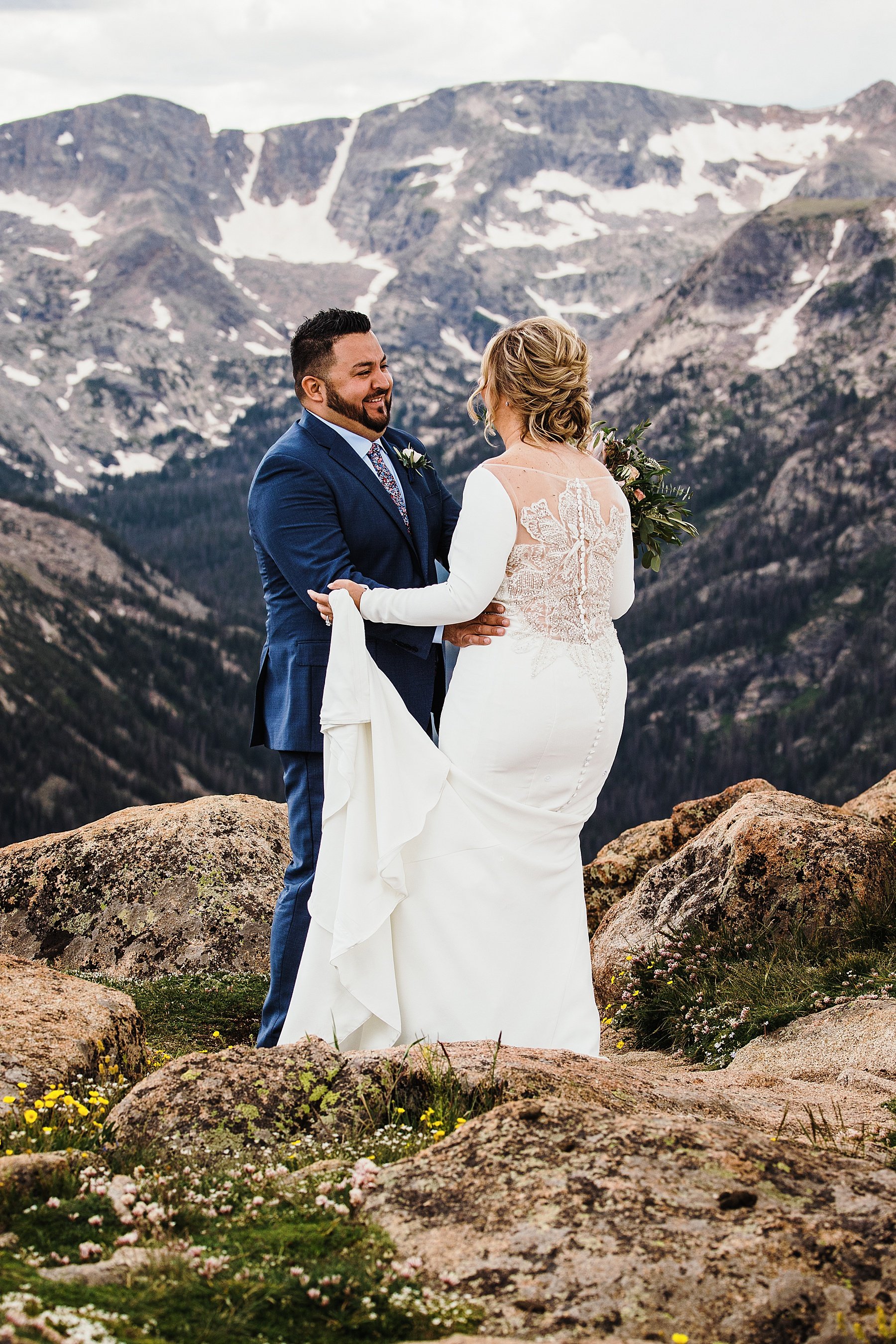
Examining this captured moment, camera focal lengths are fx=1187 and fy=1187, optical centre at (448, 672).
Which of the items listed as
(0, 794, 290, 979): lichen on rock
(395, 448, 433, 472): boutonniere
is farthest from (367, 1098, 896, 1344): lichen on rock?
(0, 794, 290, 979): lichen on rock

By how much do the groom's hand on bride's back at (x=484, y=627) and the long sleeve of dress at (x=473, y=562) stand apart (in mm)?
131

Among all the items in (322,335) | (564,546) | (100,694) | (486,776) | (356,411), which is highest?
(322,335)

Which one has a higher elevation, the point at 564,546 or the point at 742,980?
the point at 564,546

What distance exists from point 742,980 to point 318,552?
3971 millimetres

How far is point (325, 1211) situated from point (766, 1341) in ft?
4.00

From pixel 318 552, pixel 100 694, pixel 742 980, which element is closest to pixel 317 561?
pixel 318 552

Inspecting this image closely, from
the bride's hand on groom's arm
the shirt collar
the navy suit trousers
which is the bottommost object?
the navy suit trousers

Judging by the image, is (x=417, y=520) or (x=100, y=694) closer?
(x=417, y=520)

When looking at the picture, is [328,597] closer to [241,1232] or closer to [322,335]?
[322,335]

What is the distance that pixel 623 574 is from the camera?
250 inches

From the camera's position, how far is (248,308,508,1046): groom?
6.21 metres

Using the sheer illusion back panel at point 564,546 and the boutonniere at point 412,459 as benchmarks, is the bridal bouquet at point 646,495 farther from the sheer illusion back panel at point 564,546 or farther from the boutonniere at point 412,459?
the boutonniere at point 412,459

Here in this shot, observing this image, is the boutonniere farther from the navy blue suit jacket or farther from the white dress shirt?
the white dress shirt

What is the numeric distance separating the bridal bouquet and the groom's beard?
1242mm
